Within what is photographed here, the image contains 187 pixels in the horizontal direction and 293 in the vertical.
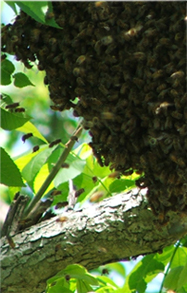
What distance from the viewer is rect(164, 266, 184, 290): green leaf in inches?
150

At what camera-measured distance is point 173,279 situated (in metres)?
3.83

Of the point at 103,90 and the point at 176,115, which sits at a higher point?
the point at 103,90

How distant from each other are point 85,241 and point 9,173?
43.5 inches

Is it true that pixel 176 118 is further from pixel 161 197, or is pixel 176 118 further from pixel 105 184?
pixel 105 184

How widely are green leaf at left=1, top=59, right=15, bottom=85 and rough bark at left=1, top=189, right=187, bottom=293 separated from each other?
1.23 m

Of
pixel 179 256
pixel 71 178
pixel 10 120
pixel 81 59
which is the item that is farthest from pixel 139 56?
pixel 179 256

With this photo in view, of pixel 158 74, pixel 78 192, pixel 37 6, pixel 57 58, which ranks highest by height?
pixel 57 58

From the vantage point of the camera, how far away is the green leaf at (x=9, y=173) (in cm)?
328

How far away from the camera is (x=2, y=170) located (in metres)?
3.28

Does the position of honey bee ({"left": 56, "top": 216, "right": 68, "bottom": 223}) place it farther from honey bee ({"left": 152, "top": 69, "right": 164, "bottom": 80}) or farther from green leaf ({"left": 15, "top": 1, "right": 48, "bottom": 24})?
green leaf ({"left": 15, "top": 1, "right": 48, "bottom": 24})

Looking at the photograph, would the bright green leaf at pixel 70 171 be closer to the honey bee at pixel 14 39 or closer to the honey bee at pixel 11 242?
the honey bee at pixel 11 242

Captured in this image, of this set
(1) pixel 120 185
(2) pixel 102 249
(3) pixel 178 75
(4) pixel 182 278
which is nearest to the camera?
(3) pixel 178 75

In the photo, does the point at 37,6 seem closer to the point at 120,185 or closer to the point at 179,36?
the point at 179,36

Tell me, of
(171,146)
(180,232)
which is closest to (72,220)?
(180,232)
